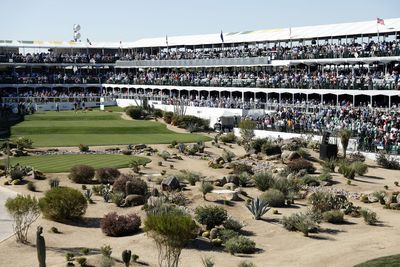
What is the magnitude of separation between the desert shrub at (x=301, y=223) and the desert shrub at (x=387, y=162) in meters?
16.6

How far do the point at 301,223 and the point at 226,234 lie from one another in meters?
3.24

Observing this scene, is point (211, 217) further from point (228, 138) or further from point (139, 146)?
point (228, 138)

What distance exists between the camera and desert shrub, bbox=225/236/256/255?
871 inches

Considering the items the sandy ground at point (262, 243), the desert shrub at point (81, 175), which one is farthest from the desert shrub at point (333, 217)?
the desert shrub at point (81, 175)

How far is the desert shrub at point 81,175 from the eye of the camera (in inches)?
1375

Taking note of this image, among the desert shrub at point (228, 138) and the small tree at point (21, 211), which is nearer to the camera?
the small tree at point (21, 211)

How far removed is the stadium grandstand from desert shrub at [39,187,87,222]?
23867 mm

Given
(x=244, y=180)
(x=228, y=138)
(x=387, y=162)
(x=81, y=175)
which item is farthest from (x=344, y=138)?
(x=81, y=175)

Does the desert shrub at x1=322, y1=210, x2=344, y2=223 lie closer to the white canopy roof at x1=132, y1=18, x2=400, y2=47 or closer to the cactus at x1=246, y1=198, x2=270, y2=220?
the cactus at x1=246, y1=198, x2=270, y2=220

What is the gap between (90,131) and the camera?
5862cm

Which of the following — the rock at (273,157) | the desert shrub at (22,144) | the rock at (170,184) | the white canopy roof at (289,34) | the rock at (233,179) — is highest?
the white canopy roof at (289,34)

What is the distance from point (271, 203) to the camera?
29344 millimetres

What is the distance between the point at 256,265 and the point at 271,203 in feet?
29.4

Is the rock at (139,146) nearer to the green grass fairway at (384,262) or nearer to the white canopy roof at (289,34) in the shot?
the white canopy roof at (289,34)
